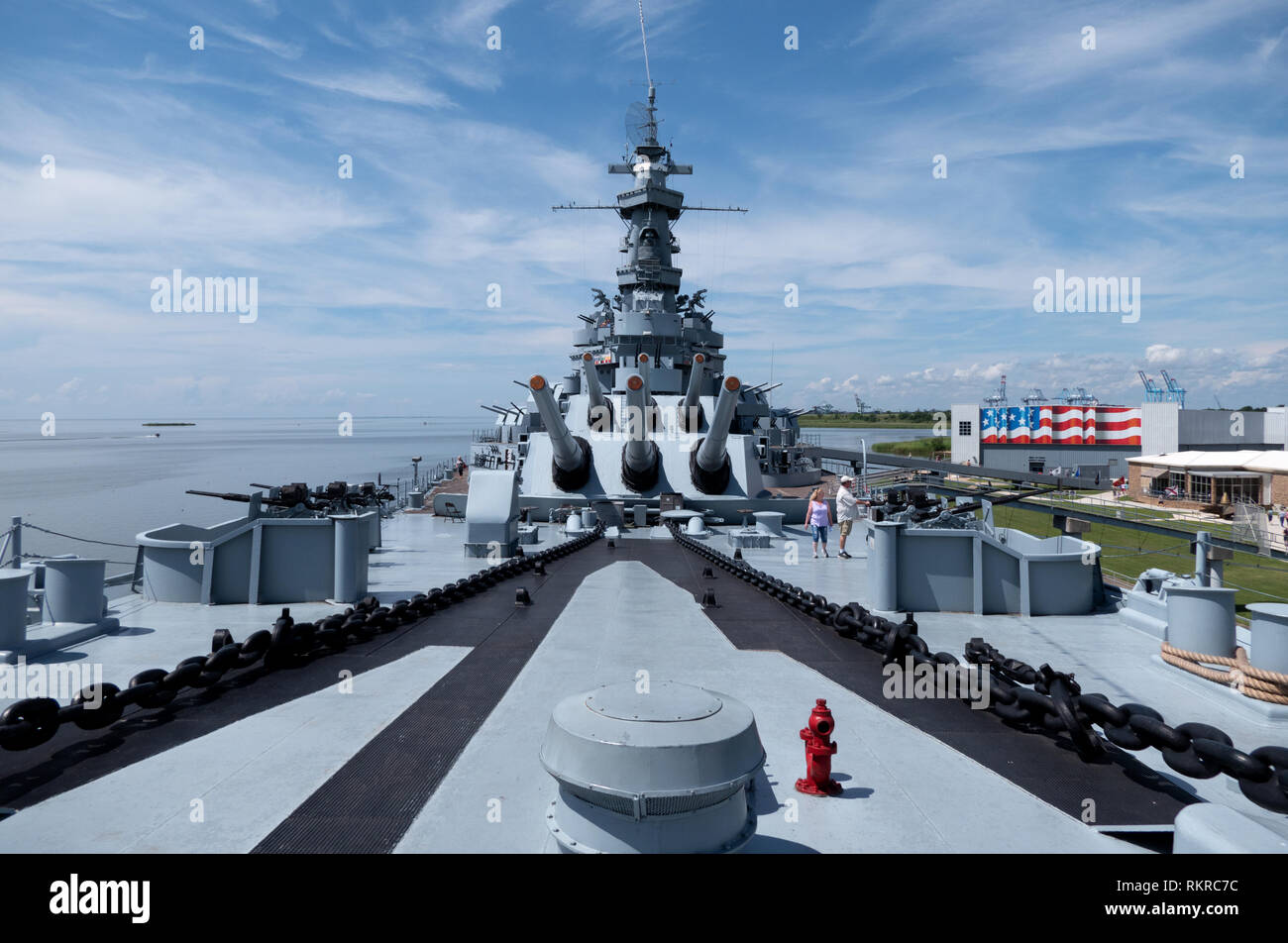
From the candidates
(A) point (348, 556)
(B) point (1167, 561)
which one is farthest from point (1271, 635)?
(B) point (1167, 561)

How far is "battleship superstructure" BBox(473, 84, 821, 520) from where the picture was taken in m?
13.3

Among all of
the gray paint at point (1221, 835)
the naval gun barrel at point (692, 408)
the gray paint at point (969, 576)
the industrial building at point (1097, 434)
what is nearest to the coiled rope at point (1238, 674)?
the gray paint at point (969, 576)

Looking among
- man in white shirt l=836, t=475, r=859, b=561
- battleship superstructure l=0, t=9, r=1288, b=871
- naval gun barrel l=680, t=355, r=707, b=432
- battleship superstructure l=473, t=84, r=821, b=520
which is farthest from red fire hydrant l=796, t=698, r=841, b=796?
naval gun barrel l=680, t=355, r=707, b=432

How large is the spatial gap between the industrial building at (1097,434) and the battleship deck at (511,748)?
1251 inches

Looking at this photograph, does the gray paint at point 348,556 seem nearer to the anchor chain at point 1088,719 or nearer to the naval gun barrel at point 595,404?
the anchor chain at point 1088,719

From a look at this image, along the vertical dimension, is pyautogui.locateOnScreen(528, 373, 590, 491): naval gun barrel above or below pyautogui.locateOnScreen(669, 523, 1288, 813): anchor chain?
above

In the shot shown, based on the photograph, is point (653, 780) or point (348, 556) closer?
point (653, 780)

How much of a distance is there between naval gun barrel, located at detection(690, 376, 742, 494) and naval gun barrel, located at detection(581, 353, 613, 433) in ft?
6.58

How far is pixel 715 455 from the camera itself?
42.9 feet

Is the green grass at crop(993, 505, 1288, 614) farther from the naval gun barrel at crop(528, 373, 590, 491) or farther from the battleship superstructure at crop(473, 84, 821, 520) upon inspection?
the naval gun barrel at crop(528, 373, 590, 491)

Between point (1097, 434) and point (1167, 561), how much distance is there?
2269cm

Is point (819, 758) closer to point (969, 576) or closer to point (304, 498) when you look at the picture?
point (969, 576)

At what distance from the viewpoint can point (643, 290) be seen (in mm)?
20891
